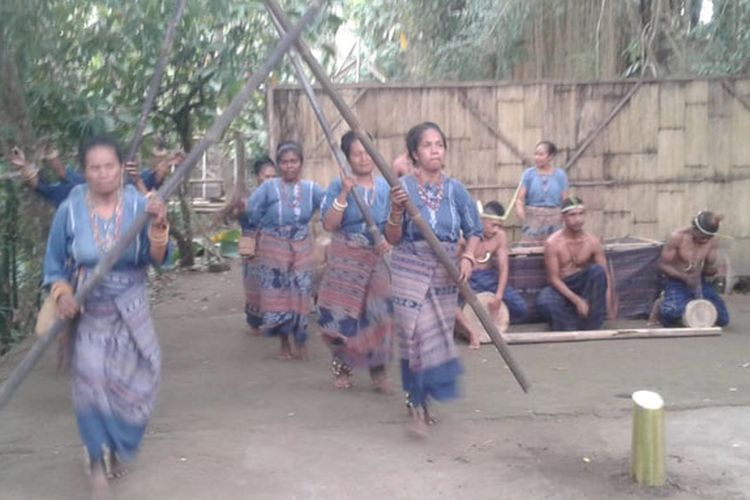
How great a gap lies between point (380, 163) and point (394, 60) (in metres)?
11.5

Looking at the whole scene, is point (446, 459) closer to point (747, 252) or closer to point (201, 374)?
point (201, 374)

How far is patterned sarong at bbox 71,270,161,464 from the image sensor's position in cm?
441

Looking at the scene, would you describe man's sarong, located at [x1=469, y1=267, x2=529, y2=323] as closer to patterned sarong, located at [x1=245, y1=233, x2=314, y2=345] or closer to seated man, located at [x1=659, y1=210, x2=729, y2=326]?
seated man, located at [x1=659, y1=210, x2=729, y2=326]

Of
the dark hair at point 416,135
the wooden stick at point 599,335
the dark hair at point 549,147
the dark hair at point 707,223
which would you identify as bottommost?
the wooden stick at point 599,335

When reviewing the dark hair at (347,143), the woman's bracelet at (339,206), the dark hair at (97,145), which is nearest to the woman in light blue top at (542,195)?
the dark hair at (347,143)

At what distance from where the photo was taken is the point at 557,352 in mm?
7488

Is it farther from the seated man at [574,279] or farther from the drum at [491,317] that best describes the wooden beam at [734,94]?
the drum at [491,317]

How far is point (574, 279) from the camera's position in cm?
812

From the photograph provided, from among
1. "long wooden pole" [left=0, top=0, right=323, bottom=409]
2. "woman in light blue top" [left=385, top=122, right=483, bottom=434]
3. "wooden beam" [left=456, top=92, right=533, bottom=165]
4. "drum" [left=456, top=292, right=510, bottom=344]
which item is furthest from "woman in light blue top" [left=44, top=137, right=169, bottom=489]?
"wooden beam" [left=456, top=92, right=533, bottom=165]

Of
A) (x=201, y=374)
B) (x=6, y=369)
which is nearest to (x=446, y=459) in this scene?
(x=201, y=374)

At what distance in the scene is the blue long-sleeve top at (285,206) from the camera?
7148 millimetres

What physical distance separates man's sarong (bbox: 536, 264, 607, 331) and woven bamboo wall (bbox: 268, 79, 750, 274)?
7.18 ft

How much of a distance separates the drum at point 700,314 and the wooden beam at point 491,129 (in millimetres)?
2610

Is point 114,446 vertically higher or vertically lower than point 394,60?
lower
